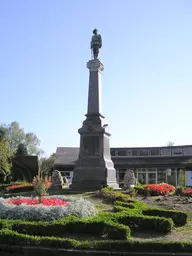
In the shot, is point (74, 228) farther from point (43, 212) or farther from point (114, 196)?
point (114, 196)

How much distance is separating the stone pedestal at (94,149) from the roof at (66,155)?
23.6 metres

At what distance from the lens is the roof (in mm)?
45719

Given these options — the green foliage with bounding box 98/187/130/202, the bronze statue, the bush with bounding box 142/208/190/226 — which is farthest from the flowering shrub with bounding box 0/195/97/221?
the bronze statue

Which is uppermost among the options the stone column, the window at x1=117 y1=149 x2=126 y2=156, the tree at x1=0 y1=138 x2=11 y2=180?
the stone column

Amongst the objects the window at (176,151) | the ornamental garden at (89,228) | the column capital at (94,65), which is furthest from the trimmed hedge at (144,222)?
the window at (176,151)

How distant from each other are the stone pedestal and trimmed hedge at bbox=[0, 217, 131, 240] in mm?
11510

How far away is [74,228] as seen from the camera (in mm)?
8883

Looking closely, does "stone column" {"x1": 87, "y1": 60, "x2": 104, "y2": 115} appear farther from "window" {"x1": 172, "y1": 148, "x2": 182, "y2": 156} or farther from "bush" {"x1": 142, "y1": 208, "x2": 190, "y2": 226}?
"window" {"x1": 172, "y1": 148, "x2": 182, "y2": 156}

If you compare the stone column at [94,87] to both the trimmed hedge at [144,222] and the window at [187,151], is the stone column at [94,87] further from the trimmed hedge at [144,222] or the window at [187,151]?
the window at [187,151]

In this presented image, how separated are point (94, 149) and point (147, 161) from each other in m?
26.6

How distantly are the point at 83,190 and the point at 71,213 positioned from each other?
9743 mm

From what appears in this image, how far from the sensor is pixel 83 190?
65.0 feet

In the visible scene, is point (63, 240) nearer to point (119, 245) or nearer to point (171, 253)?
point (119, 245)

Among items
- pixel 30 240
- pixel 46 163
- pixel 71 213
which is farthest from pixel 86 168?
pixel 46 163
